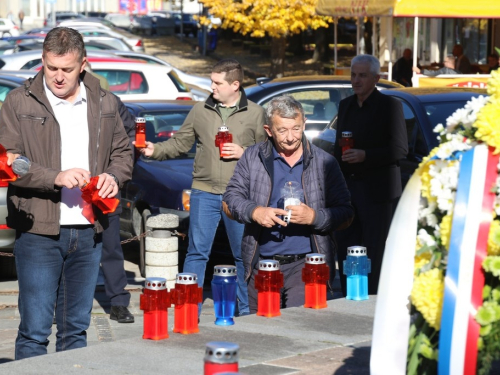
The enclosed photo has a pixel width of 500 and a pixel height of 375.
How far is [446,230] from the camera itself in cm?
355

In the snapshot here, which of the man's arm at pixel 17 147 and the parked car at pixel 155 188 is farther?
the parked car at pixel 155 188

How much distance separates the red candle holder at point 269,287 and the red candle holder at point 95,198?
1109mm

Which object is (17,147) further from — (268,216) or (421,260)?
(421,260)

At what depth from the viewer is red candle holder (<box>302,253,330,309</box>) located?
6043mm

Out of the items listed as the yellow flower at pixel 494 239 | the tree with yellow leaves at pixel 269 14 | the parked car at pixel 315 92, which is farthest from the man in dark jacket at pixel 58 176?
the tree with yellow leaves at pixel 269 14

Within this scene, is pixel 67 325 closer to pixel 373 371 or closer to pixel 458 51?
pixel 373 371

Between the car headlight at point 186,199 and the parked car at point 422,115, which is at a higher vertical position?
the parked car at point 422,115

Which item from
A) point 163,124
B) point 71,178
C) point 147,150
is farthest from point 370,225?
point 163,124

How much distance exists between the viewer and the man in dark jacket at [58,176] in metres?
5.13

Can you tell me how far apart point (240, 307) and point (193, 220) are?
2.36 ft

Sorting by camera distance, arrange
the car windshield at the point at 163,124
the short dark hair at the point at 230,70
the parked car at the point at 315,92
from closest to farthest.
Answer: the short dark hair at the point at 230,70, the car windshield at the point at 163,124, the parked car at the point at 315,92

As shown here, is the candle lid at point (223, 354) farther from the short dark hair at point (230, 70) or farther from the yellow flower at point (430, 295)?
the short dark hair at point (230, 70)

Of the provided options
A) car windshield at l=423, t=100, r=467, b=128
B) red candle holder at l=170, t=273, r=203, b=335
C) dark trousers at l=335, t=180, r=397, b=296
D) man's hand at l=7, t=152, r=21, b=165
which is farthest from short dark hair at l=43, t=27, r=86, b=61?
car windshield at l=423, t=100, r=467, b=128

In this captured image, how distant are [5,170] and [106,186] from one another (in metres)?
0.50
